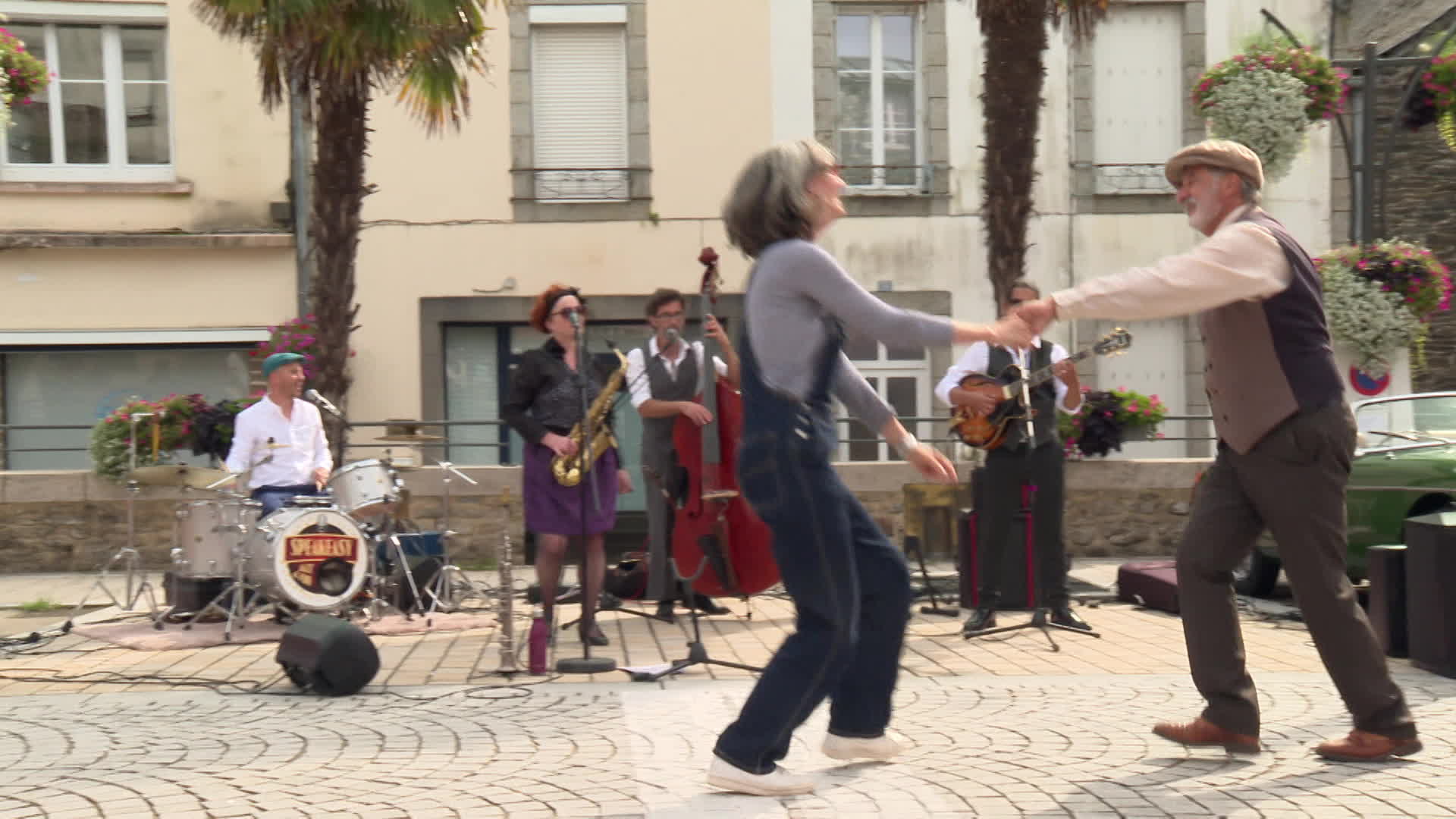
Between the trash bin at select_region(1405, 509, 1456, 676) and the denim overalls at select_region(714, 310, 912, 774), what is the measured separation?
337 centimetres

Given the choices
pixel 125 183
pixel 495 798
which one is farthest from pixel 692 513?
pixel 125 183

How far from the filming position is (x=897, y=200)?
17.6 m

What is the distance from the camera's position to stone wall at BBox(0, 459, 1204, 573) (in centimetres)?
1412

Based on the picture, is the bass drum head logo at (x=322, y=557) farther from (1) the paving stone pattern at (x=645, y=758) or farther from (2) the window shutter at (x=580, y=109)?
(2) the window shutter at (x=580, y=109)

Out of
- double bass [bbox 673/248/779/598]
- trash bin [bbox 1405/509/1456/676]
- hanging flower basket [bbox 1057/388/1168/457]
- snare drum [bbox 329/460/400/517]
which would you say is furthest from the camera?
hanging flower basket [bbox 1057/388/1168/457]

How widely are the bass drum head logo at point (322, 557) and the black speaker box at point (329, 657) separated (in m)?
2.35

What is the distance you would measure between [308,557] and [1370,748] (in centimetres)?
614

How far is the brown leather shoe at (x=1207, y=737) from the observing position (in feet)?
16.3

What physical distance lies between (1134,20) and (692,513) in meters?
12.4

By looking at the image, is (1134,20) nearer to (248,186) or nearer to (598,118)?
(598,118)

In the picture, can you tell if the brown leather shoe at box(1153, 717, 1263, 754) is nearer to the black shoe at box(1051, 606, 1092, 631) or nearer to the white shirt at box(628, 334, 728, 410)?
the black shoe at box(1051, 606, 1092, 631)

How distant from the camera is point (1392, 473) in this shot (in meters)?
10.2

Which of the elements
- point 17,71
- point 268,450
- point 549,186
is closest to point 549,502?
point 268,450

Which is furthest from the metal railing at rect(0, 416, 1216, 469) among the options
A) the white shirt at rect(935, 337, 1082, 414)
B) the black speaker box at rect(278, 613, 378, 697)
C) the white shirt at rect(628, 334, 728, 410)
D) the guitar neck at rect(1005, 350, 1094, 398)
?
the black speaker box at rect(278, 613, 378, 697)
